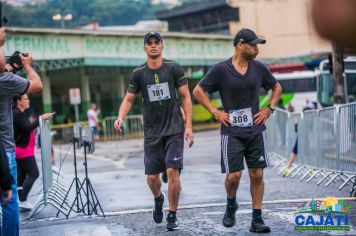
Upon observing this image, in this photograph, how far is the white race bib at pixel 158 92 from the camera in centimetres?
746

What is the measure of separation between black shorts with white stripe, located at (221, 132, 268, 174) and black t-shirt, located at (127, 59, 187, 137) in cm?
80

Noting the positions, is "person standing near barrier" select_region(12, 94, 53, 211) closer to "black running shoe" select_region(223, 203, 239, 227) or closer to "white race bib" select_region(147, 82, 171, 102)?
"white race bib" select_region(147, 82, 171, 102)

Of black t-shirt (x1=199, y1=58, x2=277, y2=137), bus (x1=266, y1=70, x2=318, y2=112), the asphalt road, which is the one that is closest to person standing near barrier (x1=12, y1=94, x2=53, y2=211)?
the asphalt road

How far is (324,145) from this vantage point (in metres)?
13.4

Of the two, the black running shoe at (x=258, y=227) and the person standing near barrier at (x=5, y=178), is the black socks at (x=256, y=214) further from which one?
the person standing near barrier at (x=5, y=178)

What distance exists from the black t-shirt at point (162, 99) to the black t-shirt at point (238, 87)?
0.65 m

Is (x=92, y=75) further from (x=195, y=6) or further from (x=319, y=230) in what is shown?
(x=319, y=230)

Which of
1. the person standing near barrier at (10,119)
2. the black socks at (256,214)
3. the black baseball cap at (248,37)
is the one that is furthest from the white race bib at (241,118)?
the person standing near barrier at (10,119)

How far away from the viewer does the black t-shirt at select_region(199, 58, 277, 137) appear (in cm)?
680

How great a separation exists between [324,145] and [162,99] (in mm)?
6640

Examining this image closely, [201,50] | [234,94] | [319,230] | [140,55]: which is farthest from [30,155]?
[201,50]

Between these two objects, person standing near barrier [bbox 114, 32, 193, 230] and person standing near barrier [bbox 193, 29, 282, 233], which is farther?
person standing near barrier [bbox 114, 32, 193, 230]

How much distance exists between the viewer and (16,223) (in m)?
5.59

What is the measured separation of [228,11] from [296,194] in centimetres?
5805
